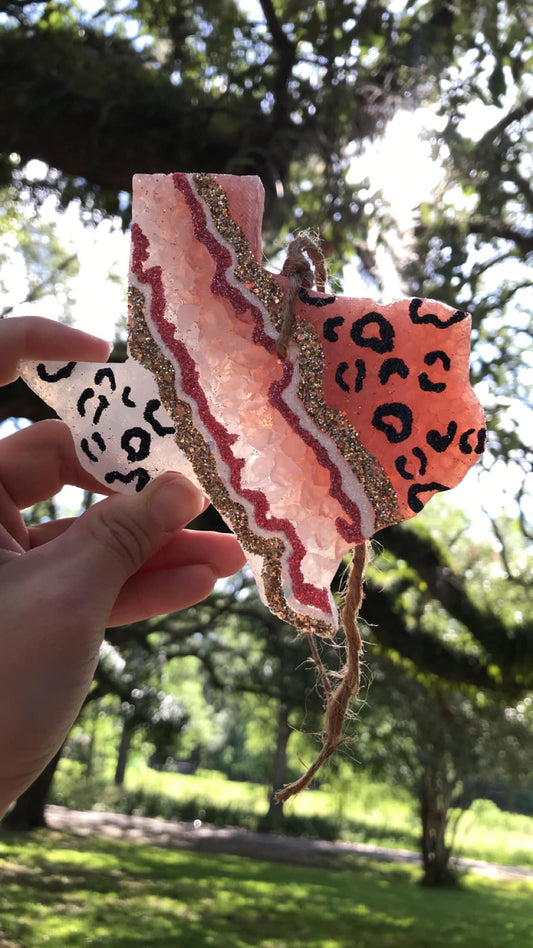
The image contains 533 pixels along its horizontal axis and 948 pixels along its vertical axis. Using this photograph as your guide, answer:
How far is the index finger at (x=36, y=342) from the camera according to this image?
48.6 inches

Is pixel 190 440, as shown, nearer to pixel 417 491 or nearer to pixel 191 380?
pixel 191 380

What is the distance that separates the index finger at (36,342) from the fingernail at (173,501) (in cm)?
28

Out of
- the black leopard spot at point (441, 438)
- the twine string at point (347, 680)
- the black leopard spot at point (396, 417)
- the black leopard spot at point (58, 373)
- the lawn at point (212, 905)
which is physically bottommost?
the lawn at point (212, 905)

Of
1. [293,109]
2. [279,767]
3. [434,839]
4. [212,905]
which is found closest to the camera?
[293,109]

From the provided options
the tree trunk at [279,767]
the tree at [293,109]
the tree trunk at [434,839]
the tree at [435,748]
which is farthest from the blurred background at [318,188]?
the tree trunk at [279,767]

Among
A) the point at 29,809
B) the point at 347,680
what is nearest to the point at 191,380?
the point at 347,680

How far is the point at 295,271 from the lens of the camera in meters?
1.04

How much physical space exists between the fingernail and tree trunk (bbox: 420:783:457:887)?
1068 cm

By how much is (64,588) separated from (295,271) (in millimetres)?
526

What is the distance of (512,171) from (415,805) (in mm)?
12085

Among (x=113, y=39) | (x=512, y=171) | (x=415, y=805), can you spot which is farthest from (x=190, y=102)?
(x=415, y=805)

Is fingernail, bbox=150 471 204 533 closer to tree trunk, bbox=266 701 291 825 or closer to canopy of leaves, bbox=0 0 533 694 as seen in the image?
canopy of leaves, bbox=0 0 533 694

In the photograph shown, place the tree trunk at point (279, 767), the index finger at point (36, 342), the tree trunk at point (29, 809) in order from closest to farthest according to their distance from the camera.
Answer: the index finger at point (36, 342)
the tree trunk at point (29, 809)
the tree trunk at point (279, 767)

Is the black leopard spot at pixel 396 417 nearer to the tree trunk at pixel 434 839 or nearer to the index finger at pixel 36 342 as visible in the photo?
the index finger at pixel 36 342
